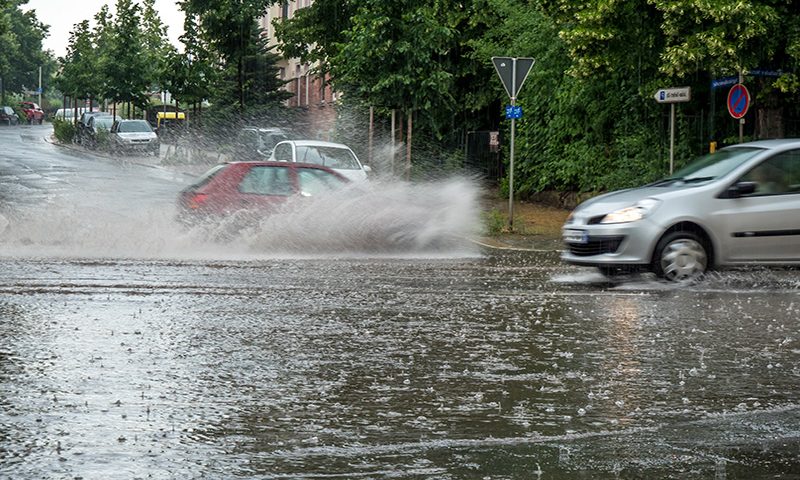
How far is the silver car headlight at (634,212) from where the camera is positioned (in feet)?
41.7

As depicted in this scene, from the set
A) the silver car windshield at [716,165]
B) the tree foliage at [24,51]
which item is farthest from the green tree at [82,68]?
the silver car windshield at [716,165]

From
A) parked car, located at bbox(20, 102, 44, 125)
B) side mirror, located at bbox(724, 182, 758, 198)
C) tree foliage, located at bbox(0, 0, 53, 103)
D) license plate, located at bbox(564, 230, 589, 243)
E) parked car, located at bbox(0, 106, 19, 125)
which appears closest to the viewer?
A: side mirror, located at bbox(724, 182, 758, 198)

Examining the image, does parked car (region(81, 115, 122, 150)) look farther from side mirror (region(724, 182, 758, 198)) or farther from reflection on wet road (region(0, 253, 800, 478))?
reflection on wet road (region(0, 253, 800, 478))

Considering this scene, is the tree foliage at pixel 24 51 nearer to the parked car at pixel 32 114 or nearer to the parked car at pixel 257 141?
the parked car at pixel 32 114

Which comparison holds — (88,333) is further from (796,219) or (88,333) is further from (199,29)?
(199,29)

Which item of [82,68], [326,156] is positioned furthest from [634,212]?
[82,68]

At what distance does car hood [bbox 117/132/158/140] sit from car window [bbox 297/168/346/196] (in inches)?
1522

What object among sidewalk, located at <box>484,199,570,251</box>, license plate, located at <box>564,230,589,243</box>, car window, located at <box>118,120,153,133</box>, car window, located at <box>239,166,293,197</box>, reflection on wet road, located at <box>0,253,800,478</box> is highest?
car window, located at <box>118,120,153,133</box>

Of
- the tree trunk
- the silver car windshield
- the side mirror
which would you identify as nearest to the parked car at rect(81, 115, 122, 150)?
the tree trunk

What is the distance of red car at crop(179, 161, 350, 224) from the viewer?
52.5ft

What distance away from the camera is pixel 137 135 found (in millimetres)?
53969

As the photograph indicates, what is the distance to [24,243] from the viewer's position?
15953 millimetres

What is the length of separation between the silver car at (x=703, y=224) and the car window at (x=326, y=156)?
34.8ft

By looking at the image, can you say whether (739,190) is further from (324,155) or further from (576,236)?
(324,155)
